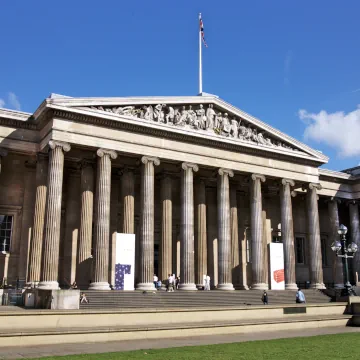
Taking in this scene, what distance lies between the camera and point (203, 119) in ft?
125

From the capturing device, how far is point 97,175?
33.2 metres

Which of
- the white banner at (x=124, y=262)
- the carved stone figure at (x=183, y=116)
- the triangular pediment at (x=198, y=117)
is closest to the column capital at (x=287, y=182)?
the triangular pediment at (x=198, y=117)

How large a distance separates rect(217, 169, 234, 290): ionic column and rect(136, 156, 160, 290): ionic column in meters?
6.29

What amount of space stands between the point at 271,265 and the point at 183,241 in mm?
7609

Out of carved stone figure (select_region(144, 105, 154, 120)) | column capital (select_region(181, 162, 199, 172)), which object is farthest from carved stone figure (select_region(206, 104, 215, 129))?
carved stone figure (select_region(144, 105, 154, 120))

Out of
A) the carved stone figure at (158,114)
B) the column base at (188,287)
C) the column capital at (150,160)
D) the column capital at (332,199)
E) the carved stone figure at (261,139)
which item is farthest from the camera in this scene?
the column capital at (332,199)

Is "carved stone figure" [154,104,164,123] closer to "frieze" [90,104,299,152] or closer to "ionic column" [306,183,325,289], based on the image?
"frieze" [90,104,299,152]

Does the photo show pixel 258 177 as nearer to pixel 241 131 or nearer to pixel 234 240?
pixel 241 131

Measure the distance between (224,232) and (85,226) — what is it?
1130 cm

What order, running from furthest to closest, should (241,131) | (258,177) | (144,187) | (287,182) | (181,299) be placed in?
1. (287,182)
2. (258,177)
3. (241,131)
4. (144,187)
5. (181,299)

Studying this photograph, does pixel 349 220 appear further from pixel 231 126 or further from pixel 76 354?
pixel 76 354

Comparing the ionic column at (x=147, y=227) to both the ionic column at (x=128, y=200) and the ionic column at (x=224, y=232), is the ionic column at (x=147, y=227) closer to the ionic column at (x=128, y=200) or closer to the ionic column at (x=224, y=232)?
the ionic column at (x=128, y=200)

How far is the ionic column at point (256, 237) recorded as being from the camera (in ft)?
127

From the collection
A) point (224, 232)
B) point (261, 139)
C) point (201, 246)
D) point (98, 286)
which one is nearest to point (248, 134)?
point (261, 139)
